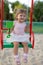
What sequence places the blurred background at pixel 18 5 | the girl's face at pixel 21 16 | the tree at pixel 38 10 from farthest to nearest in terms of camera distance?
the tree at pixel 38 10 → the blurred background at pixel 18 5 → the girl's face at pixel 21 16

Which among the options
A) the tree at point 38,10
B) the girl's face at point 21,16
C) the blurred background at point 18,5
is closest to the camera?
the girl's face at point 21,16

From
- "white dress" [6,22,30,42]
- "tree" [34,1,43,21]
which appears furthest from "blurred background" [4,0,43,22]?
"white dress" [6,22,30,42]

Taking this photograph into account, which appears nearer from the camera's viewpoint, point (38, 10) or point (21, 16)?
point (21, 16)

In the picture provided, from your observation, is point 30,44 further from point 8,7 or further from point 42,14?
point 42,14

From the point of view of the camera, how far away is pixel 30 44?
10.1ft

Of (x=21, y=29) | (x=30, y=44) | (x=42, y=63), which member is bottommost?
(x=42, y=63)

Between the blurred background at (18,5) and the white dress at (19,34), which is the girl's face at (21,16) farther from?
the blurred background at (18,5)

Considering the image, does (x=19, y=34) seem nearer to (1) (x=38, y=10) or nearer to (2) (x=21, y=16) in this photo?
(2) (x=21, y=16)

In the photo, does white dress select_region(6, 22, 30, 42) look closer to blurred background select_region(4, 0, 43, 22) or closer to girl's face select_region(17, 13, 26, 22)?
girl's face select_region(17, 13, 26, 22)

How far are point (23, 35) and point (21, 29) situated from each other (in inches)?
3.3

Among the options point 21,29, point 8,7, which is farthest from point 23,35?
point 8,7

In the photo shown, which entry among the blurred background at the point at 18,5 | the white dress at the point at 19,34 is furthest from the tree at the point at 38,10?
the white dress at the point at 19,34

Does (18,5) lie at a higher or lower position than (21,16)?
higher

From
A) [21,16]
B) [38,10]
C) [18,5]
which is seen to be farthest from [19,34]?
[38,10]
